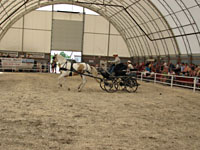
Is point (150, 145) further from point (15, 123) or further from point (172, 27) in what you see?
point (172, 27)

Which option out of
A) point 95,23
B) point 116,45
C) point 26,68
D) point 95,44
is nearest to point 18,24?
point 26,68

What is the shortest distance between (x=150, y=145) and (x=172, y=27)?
20216 millimetres

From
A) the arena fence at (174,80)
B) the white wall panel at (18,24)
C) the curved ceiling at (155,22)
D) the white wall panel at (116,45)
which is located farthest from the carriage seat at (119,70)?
the white wall panel at (18,24)

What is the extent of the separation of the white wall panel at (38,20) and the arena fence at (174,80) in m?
15.0

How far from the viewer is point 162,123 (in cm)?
645

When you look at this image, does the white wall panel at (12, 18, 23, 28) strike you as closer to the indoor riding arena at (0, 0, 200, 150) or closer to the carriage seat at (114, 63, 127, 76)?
the indoor riding arena at (0, 0, 200, 150)

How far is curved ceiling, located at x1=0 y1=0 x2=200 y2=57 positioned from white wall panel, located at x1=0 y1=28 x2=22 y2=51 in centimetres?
68

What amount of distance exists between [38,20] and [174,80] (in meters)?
20.6

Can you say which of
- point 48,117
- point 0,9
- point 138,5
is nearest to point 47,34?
point 0,9

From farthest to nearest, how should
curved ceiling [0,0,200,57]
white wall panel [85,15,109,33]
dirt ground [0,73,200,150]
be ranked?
white wall panel [85,15,109,33], curved ceiling [0,0,200,57], dirt ground [0,73,200,150]

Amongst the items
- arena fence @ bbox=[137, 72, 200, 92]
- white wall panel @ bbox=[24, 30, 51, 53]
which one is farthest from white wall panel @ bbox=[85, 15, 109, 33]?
arena fence @ bbox=[137, 72, 200, 92]

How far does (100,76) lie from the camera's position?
91.5ft

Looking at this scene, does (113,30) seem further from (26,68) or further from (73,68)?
(73,68)

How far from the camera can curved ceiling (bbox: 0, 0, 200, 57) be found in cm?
2052
